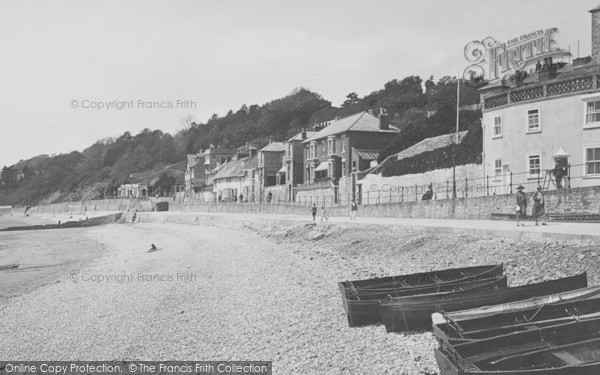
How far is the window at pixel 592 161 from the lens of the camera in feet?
77.6

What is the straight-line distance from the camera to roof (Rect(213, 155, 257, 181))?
252 feet

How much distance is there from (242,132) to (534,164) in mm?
103623

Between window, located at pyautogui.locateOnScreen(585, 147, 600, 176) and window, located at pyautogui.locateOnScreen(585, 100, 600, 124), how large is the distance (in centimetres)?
130

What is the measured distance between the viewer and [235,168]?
80375 millimetres

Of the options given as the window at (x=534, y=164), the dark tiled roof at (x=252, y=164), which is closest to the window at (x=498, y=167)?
the window at (x=534, y=164)

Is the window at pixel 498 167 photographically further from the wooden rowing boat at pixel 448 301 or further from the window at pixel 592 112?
the wooden rowing boat at pixel 448 301

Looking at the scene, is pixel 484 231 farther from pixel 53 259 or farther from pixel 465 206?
pixel 53 259

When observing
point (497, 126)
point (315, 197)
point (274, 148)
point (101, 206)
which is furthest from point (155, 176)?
point (497, 126)

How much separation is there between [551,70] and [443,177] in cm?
897

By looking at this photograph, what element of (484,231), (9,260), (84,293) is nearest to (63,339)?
(84,293)

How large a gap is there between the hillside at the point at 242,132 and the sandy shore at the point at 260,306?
2904 centimetres

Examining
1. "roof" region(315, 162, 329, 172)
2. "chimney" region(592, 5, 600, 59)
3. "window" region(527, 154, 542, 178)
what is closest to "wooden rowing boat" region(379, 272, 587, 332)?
"window" region(527, 154, 542, 178)

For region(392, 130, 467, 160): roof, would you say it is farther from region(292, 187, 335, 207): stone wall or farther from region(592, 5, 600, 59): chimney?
region(592, 5, 600, 59): chimney

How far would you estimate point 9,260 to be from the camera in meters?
29.9
